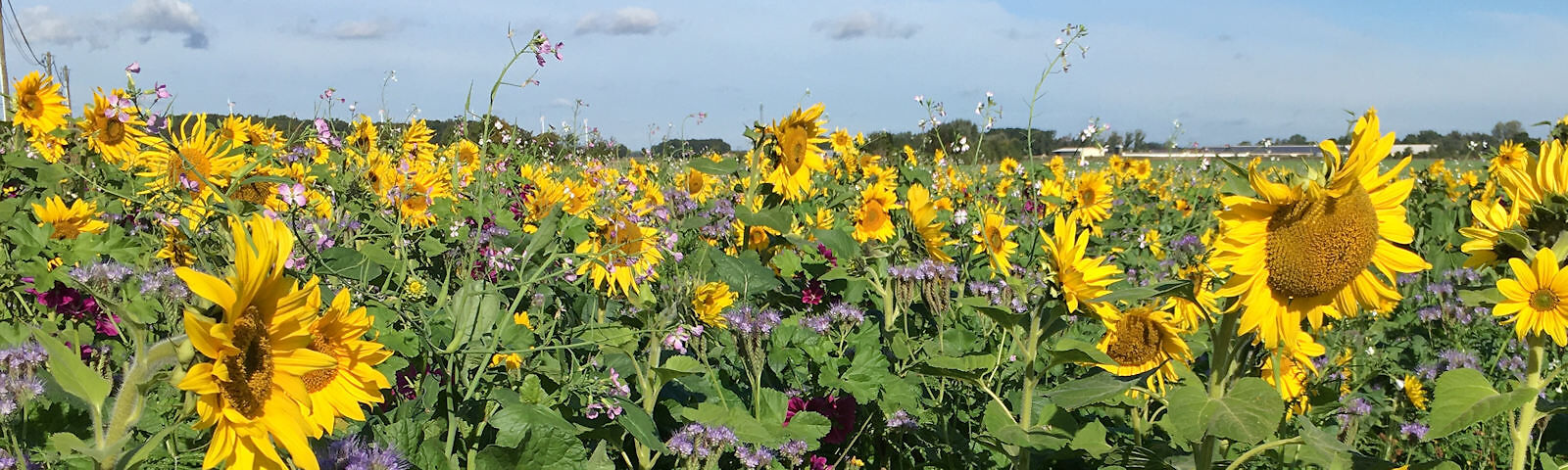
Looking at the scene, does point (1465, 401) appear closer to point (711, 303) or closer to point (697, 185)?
point (711, 303)

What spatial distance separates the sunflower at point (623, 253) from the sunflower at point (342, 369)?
115cm

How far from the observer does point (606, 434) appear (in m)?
2.27

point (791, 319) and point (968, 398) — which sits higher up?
point (791, 319)

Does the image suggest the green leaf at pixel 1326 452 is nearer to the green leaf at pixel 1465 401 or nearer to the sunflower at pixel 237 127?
the green leaf at pixel 1465 401

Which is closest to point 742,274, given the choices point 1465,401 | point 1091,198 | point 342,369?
point 342,369

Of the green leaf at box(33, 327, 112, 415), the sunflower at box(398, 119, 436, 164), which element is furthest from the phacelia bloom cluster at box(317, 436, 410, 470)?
the sunflower at box(398, 119, 436, 164)

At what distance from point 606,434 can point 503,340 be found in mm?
340

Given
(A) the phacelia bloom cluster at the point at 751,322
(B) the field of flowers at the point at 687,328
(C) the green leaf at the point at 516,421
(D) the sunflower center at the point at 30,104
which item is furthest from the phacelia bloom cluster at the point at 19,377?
(D) the sunflower center at the point at 30,104

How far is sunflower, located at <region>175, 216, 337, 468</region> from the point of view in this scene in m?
1.06

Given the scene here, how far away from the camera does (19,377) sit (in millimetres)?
1614

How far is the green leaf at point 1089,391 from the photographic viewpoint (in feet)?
6.39

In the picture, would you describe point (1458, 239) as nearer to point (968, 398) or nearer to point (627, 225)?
point (968, 398)

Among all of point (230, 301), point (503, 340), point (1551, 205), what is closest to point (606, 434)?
point (503, 340)

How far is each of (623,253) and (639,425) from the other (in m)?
0.81
